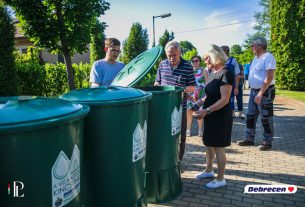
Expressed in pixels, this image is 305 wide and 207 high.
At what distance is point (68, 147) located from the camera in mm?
1868

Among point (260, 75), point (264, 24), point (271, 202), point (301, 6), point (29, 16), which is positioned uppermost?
point (264, 24)

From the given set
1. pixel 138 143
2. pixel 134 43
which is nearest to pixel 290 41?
pixel 134 43

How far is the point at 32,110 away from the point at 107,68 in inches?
86.4

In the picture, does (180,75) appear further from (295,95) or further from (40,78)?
(295,95)

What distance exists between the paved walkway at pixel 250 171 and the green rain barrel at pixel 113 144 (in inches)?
36.5

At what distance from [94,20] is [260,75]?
5521mm

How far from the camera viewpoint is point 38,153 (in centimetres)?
169

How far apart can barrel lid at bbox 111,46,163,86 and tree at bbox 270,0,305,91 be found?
14347 millimetres

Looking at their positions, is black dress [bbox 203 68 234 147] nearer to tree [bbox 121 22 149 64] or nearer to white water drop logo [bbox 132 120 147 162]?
white water drop logo [bbox 132 120 147 162]

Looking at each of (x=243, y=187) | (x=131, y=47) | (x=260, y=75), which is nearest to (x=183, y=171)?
(x=243, y=187)

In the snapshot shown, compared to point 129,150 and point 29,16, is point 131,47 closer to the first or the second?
point 29,16

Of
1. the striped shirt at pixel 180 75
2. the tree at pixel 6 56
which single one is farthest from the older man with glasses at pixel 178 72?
the tree at pixel 6 56

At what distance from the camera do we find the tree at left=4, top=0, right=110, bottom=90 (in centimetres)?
802

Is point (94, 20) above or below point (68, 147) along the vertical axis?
above
